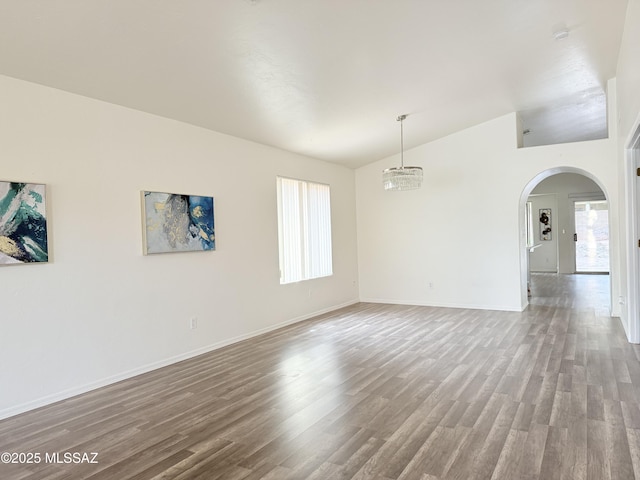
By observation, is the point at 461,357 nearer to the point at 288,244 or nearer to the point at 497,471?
the point at 497,471

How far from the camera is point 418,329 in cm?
561

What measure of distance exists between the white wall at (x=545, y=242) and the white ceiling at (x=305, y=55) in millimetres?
6807

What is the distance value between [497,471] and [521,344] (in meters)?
2.85

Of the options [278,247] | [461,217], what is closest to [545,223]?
[461,217]

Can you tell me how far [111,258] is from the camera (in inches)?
152

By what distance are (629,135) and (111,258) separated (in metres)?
5.42

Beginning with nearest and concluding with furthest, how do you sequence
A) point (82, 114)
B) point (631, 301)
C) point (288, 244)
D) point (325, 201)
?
point (82, 114) → point (631, 301) → point (288, 244) → point (325, 201)

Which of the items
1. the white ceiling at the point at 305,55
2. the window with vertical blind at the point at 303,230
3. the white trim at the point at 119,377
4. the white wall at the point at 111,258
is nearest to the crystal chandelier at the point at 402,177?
the white ceiling at the point at 305,55

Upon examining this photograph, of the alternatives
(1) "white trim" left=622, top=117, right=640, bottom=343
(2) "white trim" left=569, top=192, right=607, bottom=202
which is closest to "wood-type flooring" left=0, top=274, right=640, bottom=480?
(1) "white trim" left=622, top=117, right=640, bottom=343

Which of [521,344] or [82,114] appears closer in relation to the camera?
Result: [82,114]

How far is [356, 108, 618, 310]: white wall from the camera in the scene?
255 inches

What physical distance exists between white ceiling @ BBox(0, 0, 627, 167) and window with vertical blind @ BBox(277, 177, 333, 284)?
98 centimetres

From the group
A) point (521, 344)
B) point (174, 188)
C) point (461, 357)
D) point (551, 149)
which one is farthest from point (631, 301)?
point (174, 188)

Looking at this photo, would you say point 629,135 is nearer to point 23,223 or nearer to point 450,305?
point 450,305
